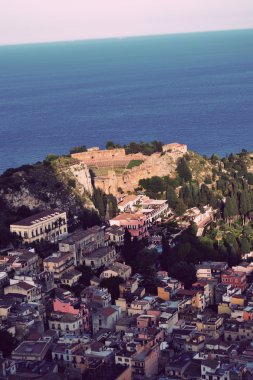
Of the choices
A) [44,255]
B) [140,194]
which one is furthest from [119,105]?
[44,255]

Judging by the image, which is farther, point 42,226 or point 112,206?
point 112,206

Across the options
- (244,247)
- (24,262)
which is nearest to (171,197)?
(244,247)

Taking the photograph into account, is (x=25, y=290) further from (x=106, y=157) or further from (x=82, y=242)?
(x=106, y=157)

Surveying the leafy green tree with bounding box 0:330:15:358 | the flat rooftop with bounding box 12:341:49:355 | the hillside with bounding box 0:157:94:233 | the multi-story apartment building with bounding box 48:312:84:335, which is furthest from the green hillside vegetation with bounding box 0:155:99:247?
the flat rooftop with bounding box 12:341:49:355

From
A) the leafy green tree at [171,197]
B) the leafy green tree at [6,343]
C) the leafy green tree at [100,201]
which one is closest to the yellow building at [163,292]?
the leafy green tree at [6,343]

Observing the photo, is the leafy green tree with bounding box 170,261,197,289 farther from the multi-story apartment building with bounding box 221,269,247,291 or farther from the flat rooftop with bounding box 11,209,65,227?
the flat rooftop with bounding box 11,209,65,227

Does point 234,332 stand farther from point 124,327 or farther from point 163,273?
point 163,273

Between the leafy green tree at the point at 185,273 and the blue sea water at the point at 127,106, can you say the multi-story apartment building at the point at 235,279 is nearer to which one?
the leafy green tree at the point at 185,273
